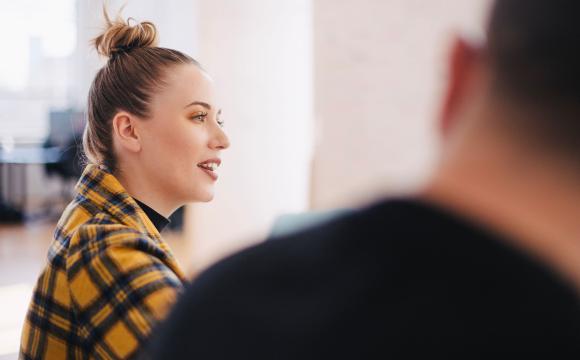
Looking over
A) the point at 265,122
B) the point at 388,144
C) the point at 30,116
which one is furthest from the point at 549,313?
the point at 30,116

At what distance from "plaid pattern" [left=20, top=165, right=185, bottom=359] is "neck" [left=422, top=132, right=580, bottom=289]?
0.56 meters

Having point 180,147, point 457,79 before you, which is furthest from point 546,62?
point 180,147

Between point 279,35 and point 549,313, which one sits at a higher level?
point 549,313

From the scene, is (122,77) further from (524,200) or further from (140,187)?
(524,200)

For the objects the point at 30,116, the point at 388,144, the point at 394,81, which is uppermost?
the point at 394,81

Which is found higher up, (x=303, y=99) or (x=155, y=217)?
(x=155, y=217)

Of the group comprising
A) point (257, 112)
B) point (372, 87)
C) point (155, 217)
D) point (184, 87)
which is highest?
point (184, 87)

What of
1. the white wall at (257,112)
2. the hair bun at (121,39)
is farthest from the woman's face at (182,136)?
the white wall at (257,112)

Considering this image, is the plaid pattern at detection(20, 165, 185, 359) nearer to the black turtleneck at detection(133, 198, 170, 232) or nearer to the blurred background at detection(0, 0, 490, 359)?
the black turtleneck at detection(133, 198, 170, 232)

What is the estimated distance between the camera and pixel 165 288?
2.74 feet

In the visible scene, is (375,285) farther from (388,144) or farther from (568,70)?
(388,144)

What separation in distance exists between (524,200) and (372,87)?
3.50 metres

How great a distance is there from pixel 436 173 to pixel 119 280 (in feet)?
1.98

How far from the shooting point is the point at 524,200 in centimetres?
32
